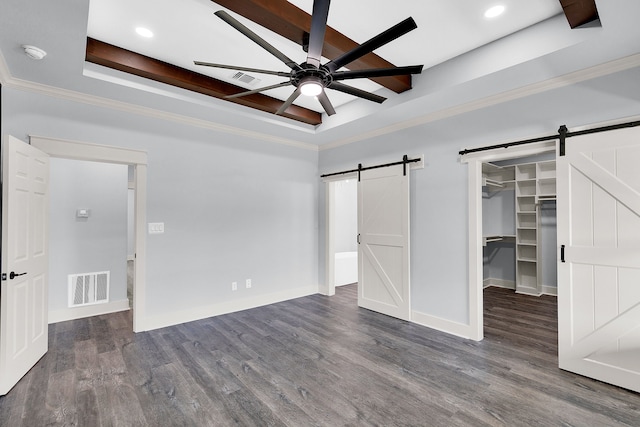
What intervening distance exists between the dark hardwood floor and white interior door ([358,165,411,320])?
0.49 meters

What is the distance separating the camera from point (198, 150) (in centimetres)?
429

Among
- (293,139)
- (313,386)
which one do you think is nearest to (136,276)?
(313,386)

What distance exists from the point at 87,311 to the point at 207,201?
230 centimetres

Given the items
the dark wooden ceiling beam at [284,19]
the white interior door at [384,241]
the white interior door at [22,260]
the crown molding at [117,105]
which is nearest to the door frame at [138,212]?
the crown molding at [117,105]

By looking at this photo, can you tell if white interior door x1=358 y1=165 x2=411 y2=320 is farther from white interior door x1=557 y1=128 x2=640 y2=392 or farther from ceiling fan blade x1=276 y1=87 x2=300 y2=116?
ceiling fan blade x1=276 y1=87 x2=300 y2=116

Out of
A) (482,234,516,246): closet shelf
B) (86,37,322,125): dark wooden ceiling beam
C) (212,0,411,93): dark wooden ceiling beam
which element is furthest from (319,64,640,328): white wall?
(482,234,516,246): closet shelf

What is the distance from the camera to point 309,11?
2383 mm

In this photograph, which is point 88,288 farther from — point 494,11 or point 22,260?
point 494,11

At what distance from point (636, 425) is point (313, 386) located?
2243 mm

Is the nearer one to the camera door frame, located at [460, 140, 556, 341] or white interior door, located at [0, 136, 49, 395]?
white interior door, located at [0, 136, 49, 395]

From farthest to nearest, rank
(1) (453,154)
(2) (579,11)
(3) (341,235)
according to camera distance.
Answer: (3) (341,235) < (1) (453,154) < (2) (579,11)

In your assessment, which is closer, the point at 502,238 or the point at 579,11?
the point at 579,11

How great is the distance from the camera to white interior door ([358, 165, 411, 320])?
4223mm

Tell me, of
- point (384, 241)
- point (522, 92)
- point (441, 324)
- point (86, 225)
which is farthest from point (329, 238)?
point (86, 225)
